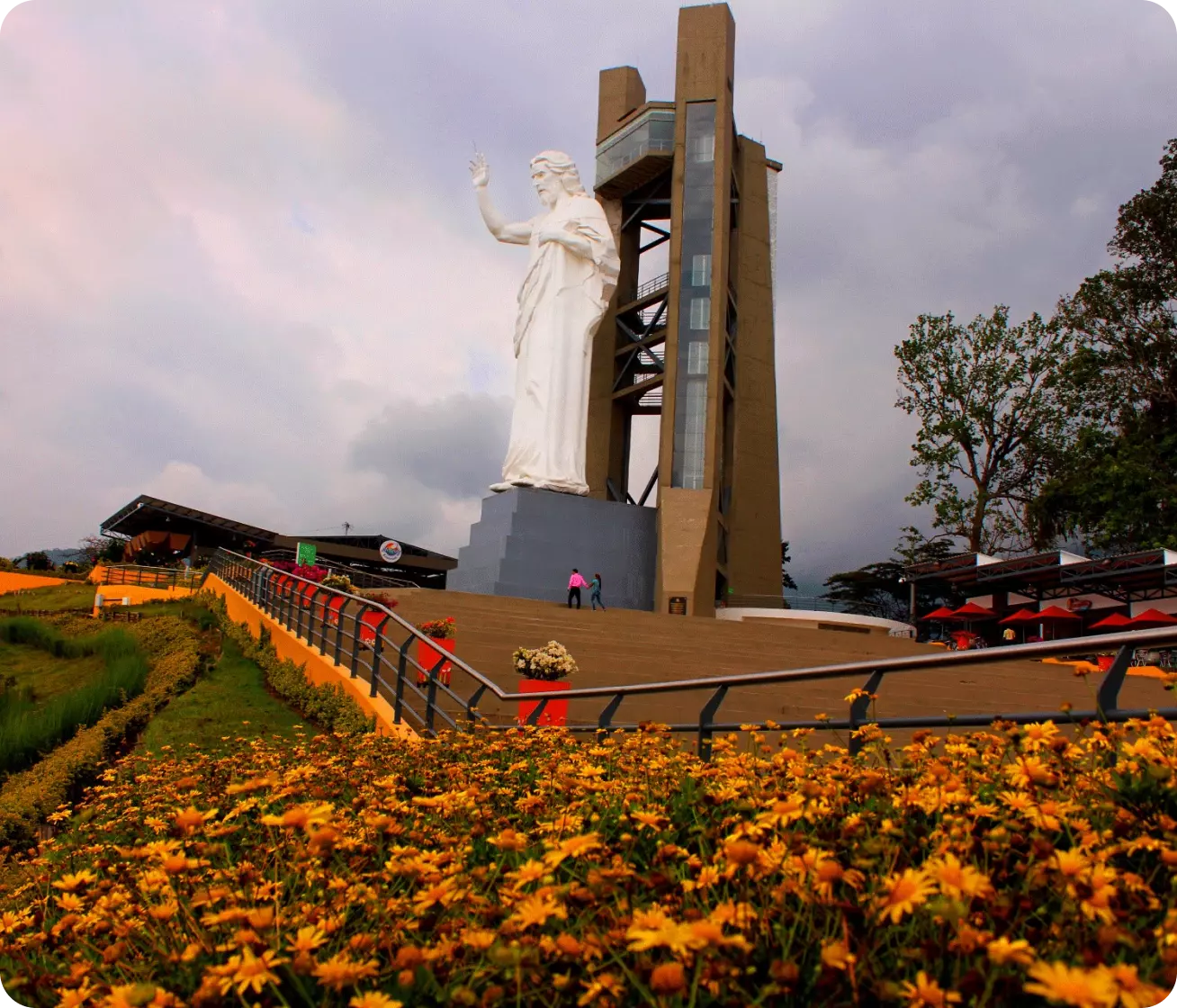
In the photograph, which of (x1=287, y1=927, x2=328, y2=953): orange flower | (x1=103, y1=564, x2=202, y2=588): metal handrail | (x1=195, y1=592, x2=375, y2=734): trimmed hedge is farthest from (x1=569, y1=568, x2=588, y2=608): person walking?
(x1=287, y1=927, x2=328, y2=953): orange flower

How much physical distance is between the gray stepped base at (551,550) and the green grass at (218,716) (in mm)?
8692

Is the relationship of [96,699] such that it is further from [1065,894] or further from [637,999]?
[1065,894]

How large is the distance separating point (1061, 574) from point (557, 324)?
11663mm

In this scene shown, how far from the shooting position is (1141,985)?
3.43 ft

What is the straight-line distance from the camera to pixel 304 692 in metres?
8.57

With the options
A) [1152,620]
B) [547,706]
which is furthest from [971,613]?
[547,706]

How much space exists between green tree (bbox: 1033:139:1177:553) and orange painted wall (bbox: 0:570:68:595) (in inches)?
969

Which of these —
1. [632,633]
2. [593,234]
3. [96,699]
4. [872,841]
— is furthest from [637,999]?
[593,234]

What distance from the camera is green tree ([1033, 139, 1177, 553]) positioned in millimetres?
21266

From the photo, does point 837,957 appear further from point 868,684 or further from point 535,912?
point 868,684

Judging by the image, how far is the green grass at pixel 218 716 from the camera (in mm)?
6770

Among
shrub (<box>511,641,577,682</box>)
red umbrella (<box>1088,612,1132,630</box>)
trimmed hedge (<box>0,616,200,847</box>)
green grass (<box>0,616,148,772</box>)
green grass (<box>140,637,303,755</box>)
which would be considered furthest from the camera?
red umbrella (<box>1088,612,1132,630</box>)

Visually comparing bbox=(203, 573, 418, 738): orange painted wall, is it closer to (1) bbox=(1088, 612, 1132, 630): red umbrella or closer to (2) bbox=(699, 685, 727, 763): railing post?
(2) bbox=(699, 685, 727, 763): railing post

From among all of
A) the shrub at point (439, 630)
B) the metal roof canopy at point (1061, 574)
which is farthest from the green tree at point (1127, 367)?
the shrub at point (439, 630)
